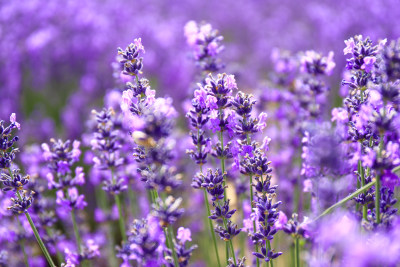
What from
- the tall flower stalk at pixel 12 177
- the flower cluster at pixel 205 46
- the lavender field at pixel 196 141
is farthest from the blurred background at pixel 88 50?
the tall flower stalk at pixel 12 177

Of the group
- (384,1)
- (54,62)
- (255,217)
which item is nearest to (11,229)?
(255,217)

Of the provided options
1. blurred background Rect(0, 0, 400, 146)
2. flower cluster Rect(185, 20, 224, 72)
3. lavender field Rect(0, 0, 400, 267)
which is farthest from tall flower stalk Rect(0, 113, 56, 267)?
blurred background Rect(0, 0, 400, 146)

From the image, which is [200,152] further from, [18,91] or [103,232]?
[18,91]

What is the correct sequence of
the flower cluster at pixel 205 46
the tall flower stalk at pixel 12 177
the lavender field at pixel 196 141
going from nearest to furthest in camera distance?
the lavender field at pixel 196 141 < the tall flower stalk at pixel 12 177 < the flower cluster at pixel 205 46

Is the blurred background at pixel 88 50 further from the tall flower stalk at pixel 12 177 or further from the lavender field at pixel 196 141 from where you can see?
the tall flower stalk at pixel 12 177

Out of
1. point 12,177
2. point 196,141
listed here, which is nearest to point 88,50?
point 12,177

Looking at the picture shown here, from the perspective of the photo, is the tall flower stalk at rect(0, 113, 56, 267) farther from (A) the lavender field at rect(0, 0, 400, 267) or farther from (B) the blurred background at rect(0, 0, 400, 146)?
(B) the blurred background at rect(0, 0, 400, 146)

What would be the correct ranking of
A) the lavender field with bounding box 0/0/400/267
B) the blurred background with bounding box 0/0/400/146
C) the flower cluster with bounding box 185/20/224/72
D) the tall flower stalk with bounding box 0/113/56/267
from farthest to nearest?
the blurred background with bounding box 0/0/400/146
the flower cluster with bounding box 185/20/224/72
the tall flower stalk with bounding box 0/113/56/267
the lavender field with bounding box 0/0/400/267
